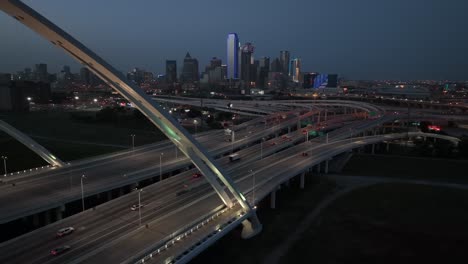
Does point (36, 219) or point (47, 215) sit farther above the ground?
point (47, 215)

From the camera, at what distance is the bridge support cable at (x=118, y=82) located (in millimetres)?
21141

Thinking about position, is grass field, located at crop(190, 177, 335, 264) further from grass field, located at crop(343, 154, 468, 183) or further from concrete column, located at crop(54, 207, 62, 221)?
concrete column, located at crop(54, 207, 62, 221)

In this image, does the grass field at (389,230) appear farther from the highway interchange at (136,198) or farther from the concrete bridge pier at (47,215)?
the concrete bridge pier at (47,215)

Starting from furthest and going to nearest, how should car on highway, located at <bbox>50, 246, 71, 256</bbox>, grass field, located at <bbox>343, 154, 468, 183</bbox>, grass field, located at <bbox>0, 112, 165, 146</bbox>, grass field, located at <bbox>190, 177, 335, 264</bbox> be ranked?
grass field, located at <bbox>0, 112, 165, 146</bbox>
grass field, located at <bbox>343, 154, 468, 183</bbox>
grass field, located at <bbox>190, 177, 335, 264</bbox>
car on highway, located at <bbox>50, 246, 71, 256</bbox>

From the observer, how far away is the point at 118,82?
27938 mm

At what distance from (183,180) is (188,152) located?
17.0m

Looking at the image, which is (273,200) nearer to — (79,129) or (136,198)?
(136,198)

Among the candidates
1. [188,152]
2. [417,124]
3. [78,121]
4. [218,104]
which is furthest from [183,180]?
[218,104]

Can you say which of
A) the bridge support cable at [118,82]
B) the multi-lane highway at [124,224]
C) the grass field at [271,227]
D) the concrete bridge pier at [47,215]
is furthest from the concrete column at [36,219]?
the grass field at [271,227]

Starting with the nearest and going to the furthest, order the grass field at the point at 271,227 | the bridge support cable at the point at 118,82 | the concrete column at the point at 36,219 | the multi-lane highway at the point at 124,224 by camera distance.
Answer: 1. the bridge support cable at the point at 118,82
2. the multi-lane highway at the point at 124,224
3. the grass field at the point at 271,227
4. the concrete column at the point at 36,219

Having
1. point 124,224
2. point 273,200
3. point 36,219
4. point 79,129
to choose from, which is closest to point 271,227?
point 273,200

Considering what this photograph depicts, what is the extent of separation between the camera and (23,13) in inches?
806

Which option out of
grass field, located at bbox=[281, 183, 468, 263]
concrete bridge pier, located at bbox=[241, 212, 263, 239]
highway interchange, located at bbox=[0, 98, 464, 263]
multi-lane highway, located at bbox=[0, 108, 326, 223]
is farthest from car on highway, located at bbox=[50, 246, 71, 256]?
grass field, located at bbox=[281, 183, 468, 263]

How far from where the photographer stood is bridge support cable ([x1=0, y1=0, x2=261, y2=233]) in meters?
21.1
